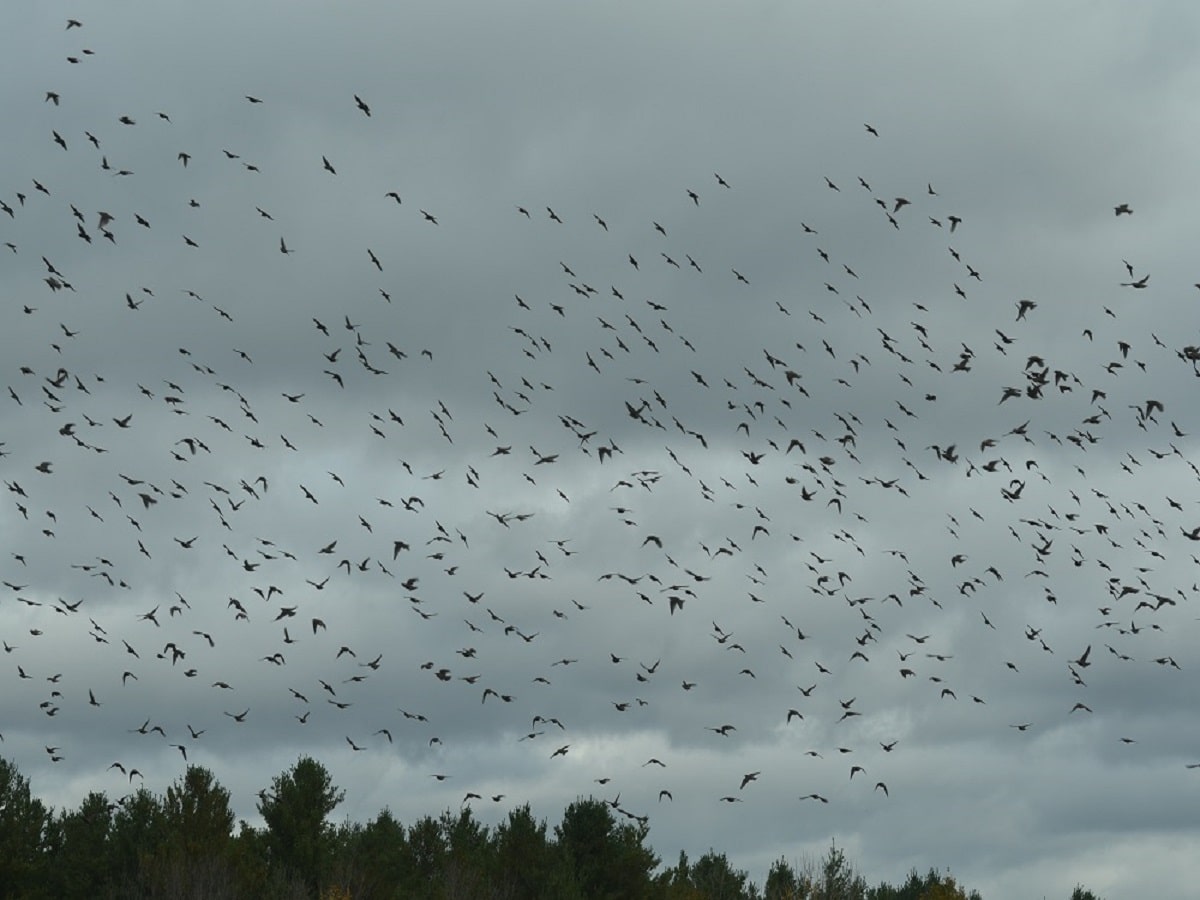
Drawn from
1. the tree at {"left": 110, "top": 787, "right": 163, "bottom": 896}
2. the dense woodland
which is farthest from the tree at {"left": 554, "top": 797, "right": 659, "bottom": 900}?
the tree at {"left": 110, "top": 787, "right": 163, "bottom": 896}

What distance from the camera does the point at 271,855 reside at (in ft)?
330

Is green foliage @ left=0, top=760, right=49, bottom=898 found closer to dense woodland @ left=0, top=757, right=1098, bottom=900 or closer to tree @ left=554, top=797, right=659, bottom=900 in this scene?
dense woodland @ left=0, top=757, right=1098, bottom=900

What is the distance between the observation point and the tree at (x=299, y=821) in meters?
99.6

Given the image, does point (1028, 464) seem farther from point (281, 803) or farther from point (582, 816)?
point (281, 803)

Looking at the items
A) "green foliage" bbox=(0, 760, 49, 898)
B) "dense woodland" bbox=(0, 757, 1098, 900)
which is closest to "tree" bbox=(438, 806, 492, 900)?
"dense woodland" bbox=(0, 757, 1098, 900)

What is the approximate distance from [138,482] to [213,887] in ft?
108

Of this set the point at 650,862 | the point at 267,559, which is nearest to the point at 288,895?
the point at 650,862

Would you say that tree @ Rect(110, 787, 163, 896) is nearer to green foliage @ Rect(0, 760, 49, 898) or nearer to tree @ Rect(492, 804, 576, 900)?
green foliage @ Rect(0, 760, 49, 898)

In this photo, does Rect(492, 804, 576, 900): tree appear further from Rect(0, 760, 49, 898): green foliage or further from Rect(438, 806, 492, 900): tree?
Rect(0, 760, 49, 898): green foliage

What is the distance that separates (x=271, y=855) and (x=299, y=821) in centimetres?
266

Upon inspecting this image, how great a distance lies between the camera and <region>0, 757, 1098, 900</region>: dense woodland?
293 ft

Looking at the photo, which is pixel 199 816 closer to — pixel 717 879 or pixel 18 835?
pixel 18 835

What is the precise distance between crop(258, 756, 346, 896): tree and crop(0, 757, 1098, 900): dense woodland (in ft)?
0.19

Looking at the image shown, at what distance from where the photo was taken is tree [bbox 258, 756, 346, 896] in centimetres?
9962
